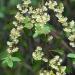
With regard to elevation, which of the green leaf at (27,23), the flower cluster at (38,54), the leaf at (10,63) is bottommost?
the leaf at (10,63)

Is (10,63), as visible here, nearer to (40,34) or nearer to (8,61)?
(8,61)

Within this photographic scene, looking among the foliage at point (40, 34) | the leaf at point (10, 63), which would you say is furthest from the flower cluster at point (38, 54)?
the leaf at point (10, 63)

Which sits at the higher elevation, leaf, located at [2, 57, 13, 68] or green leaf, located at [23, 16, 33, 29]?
green leaf, located at [23, 16, 33, 29]

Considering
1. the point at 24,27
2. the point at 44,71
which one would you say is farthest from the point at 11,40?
the point at 44,71

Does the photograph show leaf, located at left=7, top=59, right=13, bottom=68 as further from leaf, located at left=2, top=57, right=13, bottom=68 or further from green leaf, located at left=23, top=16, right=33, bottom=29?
green leaf, located at left=23, top=16, right=33, bottom=29

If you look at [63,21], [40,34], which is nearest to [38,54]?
[40,34]

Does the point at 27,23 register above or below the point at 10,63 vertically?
above

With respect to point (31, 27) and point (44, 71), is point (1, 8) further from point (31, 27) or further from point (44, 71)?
point (44, 71)

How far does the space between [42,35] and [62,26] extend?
0.12 meters

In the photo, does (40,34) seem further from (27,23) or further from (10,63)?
(10,63)

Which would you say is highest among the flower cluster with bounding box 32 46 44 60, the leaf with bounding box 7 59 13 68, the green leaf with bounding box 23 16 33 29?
the green leaf with bounding box 23 16 33 29

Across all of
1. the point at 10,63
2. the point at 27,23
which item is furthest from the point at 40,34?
the point at 10,63

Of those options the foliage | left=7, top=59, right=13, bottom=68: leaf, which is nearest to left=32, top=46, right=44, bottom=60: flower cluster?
the foliage

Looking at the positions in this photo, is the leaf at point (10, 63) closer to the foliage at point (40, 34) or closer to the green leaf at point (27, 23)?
the foliage at point (40, 34)
